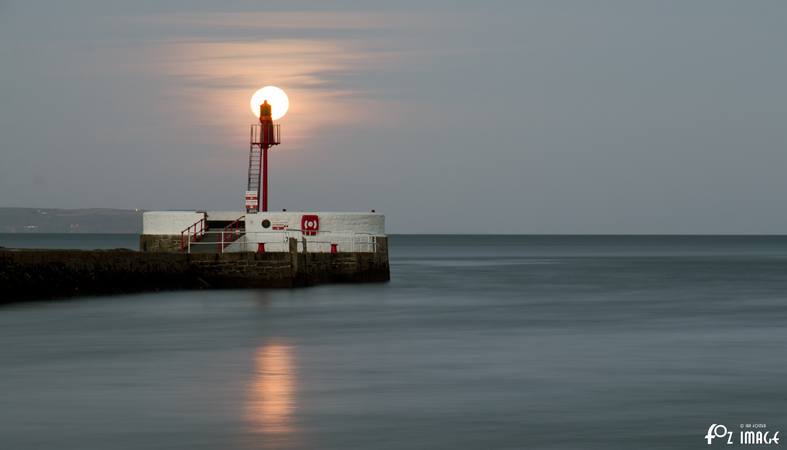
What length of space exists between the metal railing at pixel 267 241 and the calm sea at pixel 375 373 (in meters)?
2.81

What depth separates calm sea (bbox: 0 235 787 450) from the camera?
Answer: 14.5 m

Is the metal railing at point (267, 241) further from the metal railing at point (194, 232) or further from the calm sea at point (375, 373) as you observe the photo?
the calm sea at point (375, 373)

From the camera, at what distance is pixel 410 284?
52.4 metres

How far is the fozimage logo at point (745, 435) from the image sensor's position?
14047 mm

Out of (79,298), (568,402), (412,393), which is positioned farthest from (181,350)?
(79,298)

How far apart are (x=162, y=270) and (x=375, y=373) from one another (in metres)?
20.0

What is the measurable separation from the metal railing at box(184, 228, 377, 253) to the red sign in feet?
0.46

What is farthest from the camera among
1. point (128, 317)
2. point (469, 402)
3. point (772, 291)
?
→ point (772, 291)

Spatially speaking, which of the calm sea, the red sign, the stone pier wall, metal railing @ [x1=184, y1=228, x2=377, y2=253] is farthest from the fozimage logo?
the red sign

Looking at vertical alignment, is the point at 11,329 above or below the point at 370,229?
below

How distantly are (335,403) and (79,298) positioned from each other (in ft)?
69.0

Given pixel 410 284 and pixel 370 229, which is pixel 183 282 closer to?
pixel 370 229

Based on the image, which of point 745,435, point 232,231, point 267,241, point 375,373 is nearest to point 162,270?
point 232,231

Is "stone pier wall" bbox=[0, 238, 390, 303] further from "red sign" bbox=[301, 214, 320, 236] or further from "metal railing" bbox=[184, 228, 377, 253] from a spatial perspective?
"red sign" bbox=[301, 214, 320, 236]
